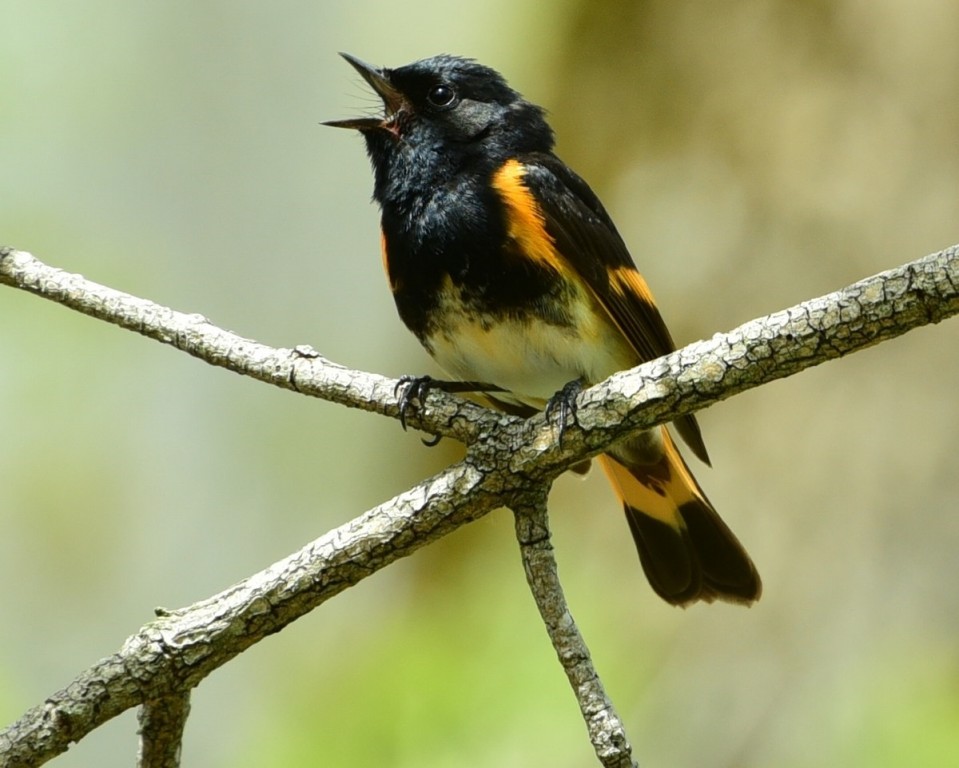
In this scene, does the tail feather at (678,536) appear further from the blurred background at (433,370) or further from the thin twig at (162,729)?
the thin twig at (162,729)

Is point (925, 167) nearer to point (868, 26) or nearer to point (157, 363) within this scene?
point (868, 26)

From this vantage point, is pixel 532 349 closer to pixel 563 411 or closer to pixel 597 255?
pixel 597 255

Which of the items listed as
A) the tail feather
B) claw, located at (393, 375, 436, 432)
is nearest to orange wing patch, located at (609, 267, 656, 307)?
the tail feather

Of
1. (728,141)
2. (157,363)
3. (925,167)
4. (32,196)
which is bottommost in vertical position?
(925,167)

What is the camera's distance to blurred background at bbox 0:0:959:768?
3.31 m

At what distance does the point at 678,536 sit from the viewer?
2.86 m

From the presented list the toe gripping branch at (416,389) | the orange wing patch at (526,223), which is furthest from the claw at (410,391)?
the orange wing patch at (526,223)

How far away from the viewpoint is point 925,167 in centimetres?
358

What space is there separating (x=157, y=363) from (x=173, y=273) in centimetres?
41

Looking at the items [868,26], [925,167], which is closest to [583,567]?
[925,167]

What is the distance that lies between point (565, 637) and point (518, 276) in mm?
884

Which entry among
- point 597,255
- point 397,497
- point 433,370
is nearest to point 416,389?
point 397,497

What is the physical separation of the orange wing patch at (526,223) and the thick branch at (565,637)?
688mm

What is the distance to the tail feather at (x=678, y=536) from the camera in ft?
9.09
